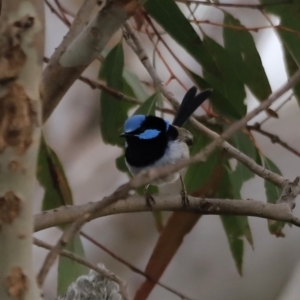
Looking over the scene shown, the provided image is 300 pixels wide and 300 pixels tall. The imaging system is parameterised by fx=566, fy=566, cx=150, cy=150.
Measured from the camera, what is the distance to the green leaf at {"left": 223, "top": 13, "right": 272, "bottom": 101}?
1.18 meters

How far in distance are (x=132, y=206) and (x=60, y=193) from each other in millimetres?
392

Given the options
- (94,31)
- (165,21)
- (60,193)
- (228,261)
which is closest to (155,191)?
(60,193)

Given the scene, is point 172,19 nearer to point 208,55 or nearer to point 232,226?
point 208,55

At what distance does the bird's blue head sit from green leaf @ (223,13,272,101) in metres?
0.20

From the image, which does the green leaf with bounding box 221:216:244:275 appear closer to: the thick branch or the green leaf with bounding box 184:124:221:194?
the green leaf with bounding box 184:124:221:194

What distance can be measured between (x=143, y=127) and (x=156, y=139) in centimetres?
5

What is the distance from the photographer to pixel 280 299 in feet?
8.45

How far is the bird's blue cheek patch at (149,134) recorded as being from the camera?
1168 mm

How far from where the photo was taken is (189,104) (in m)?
1.19

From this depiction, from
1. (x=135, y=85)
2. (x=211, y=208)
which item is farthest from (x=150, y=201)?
(x=135, y=85)

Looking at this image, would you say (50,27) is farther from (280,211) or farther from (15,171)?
(15,171)

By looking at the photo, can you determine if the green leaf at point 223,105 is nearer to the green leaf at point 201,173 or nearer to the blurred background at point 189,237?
the green leaf at point 201,173

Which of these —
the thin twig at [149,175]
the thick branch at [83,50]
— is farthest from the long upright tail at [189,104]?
the thin twig at [149,175]

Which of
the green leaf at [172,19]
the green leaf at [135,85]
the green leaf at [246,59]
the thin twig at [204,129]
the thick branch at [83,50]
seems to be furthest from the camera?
the green leaf at [135,85]
